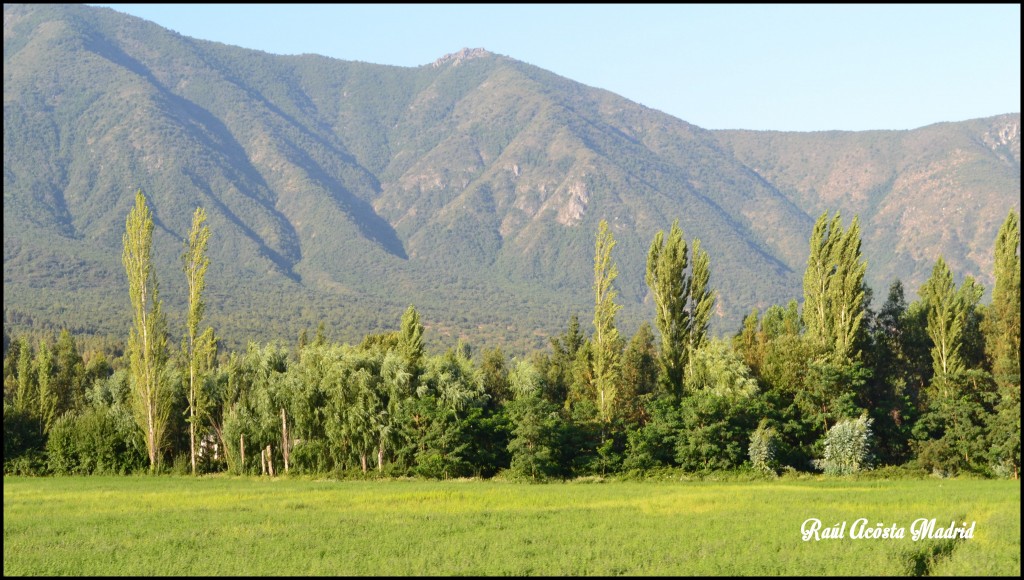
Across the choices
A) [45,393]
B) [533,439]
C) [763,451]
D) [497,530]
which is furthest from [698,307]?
[45,393]

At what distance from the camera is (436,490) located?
41.5 m

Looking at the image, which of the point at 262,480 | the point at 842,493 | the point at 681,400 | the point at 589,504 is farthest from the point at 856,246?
the point at 262,480

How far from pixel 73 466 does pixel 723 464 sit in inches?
1384

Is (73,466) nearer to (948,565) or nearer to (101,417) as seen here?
(101,417)

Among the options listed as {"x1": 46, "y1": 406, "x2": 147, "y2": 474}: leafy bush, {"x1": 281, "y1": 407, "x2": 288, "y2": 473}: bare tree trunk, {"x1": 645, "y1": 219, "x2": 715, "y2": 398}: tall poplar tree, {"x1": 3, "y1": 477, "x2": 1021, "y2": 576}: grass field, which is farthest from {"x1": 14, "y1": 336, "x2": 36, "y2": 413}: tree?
{"x1": 645, "y1": 219, "x2": 715, "y2": 398}: tall poplar tree

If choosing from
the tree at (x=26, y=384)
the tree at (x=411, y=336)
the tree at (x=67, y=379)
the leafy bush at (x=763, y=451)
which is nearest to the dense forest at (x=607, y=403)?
the leafy bush at (x=763, y=451)

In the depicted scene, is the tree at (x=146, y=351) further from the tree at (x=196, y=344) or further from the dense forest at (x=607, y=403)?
the tree at (x=196, y=344)

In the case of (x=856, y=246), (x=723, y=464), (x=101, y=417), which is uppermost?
(x=856, y=246)

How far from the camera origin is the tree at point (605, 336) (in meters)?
54.8

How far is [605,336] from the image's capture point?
2287 inches

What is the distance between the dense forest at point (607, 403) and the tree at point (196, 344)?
5.4 inches

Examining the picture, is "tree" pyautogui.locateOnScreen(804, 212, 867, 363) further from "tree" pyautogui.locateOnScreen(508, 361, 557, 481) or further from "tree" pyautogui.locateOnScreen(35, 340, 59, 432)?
"tree" pyautogui.locateOnScreen(35, 340, 59, 432)

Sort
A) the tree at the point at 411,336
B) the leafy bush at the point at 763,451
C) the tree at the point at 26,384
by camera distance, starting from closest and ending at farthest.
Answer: the leafy bush at the point at 763,451 → the tree at the point at 411,336 → the tree at the point at 26,384

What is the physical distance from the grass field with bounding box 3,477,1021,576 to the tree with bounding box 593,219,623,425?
10972 millimetres
